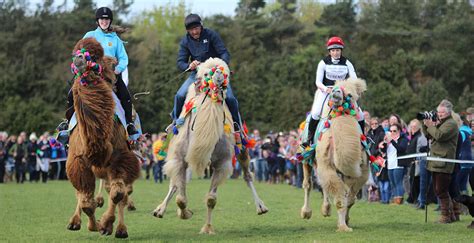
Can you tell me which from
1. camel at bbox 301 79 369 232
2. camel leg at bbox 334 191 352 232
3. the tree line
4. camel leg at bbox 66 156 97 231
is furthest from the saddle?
the tree line

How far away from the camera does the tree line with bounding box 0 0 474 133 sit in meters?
63.6

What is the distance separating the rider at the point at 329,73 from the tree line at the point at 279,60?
4172 cm

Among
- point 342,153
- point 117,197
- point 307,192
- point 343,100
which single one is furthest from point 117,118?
point 307,192

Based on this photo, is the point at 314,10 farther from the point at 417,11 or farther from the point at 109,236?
the point at 109,236

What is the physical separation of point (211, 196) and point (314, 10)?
313 ft

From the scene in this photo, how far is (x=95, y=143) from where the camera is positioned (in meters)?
11.4

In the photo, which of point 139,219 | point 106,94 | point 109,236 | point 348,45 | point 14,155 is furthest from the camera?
point 348,45

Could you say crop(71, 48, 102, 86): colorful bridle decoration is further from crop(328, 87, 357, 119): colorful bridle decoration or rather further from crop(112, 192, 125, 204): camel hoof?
crop(328, 87, 357, 119): colorful bridle decoration

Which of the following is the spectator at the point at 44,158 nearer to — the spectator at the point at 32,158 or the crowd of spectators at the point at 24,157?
the crowd of spectators at the point at 24,157

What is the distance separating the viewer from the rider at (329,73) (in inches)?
592

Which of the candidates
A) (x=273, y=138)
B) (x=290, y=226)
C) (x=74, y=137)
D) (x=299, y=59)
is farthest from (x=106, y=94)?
(x=299, y=59)

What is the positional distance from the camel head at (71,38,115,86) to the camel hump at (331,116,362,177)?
4260 mm

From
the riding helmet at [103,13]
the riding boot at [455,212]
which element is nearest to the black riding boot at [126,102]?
the riding helmet at [103,13]

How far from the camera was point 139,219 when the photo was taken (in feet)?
53.5
